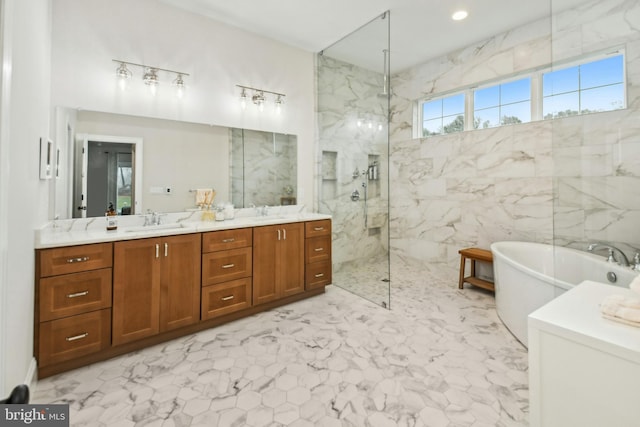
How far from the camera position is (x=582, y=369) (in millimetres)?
1132

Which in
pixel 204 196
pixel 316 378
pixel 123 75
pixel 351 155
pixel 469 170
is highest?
pixel 123 75

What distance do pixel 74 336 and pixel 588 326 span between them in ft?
9.36

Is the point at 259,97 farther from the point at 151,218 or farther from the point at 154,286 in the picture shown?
the point at 154,286

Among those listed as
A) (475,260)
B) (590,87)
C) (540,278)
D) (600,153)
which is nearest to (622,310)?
(540,278)

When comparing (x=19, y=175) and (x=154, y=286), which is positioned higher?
(x=19, y=175)

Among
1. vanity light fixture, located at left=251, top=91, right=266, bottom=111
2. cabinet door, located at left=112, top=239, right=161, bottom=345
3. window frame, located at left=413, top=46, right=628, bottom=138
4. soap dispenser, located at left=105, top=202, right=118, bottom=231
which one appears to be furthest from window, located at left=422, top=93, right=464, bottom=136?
soap dispenser, located at left=105, top=202, right=118, bottom=231

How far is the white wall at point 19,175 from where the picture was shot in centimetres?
119

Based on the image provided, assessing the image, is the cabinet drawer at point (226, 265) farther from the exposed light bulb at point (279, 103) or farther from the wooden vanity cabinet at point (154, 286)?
the exposed light bulb at point (279, 103)

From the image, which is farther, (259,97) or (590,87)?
(259,97)

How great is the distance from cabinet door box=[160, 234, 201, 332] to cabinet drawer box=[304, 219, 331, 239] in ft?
3.93

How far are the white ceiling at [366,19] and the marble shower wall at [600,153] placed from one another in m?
0.49

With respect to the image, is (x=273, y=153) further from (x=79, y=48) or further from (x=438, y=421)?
(x=438, y=421)

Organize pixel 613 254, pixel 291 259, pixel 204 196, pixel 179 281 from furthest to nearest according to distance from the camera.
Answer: pixel 291 259 → pixel 204 196 → pixel 179 281 → pixel 613 254

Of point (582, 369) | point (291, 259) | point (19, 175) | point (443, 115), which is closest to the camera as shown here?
point (582, 369)
